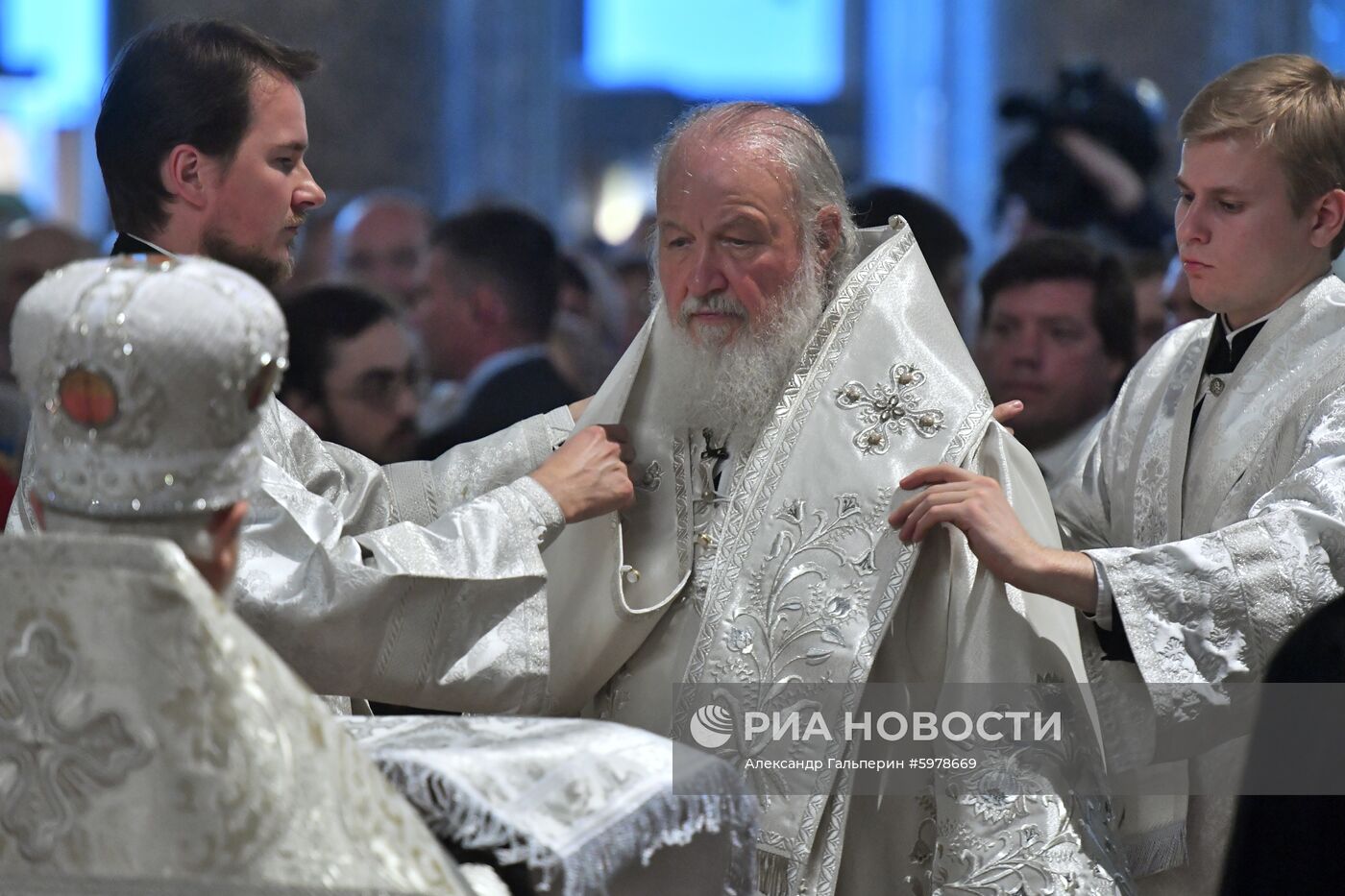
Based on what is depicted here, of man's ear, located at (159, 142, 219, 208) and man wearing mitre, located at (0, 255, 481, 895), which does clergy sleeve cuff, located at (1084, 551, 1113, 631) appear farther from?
man's ear, located at (159, 142, 219, 208)

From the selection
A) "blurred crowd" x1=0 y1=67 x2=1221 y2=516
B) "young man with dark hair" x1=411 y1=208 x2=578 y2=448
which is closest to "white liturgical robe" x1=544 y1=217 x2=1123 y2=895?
"blurred crowd" x1=0 y1=67 x2=1221 y2=516

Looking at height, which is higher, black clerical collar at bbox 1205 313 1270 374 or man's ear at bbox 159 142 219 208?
man's ear at bbox 159 142 219 208

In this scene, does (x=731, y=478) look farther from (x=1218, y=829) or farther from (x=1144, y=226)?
(x=1144, y=226)

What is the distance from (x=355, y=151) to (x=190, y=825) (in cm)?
1038

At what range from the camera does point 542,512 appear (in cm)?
313

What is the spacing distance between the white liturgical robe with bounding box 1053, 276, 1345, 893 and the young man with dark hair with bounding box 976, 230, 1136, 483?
144 cm

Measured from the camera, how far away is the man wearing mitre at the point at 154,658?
1.85m

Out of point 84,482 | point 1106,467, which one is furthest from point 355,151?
point 84,482

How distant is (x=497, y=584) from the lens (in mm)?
3057

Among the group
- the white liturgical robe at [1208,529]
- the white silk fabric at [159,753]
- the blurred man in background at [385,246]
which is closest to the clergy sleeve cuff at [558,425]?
the white liturgical robe at [1208,529]

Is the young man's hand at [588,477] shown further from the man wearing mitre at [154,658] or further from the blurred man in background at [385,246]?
the blurred man in background at [385,246]

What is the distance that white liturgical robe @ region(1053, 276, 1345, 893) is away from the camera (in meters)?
3.09

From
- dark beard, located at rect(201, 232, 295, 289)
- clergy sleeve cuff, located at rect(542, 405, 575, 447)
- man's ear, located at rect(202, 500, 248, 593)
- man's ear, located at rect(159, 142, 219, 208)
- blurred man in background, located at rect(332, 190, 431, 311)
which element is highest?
man's ear, located at rect(159, 142, 219, 208)

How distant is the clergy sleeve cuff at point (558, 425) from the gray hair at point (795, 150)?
52 centimetres
